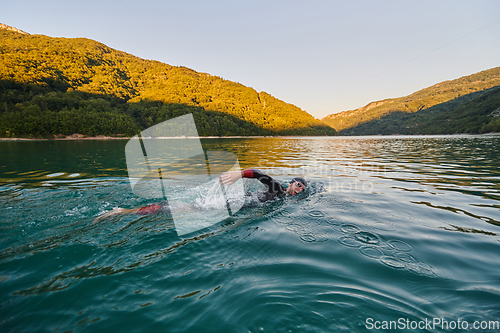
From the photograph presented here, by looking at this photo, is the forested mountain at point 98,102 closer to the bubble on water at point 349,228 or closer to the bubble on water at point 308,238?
the bubble on water at point 308,238

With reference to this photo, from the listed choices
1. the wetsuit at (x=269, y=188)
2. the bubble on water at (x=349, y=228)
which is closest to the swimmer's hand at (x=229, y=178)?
the wetsuit at (x=269, y=188)

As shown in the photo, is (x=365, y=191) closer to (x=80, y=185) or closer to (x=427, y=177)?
(x=427, y=177)

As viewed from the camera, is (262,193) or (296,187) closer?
(262,193)

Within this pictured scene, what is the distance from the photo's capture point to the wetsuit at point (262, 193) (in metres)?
5.85

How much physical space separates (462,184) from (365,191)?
452 centimetres

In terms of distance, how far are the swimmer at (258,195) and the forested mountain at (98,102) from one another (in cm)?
8933

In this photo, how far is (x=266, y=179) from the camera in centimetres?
661

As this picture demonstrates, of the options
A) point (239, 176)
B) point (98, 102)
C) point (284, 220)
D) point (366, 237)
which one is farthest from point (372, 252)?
point (98, 102)

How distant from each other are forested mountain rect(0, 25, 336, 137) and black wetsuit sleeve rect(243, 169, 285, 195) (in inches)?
3603

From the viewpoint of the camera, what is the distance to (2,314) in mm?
2260

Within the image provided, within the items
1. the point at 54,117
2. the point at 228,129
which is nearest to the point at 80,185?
the point at 54,117

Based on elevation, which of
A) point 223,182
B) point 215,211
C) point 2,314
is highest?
point 223,182

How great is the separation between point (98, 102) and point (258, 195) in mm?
133702

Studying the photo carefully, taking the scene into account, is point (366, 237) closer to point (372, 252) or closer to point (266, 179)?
point (372, 252)
